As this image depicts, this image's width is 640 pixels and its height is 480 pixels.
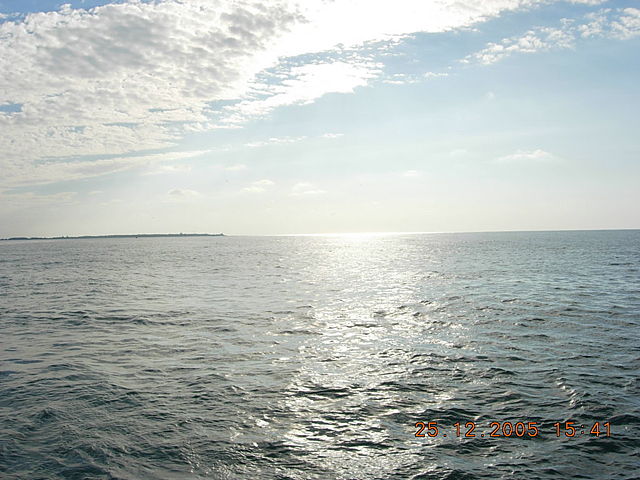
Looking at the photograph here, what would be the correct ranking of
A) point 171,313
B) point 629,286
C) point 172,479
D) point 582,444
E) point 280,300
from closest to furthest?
point 172,479
point 582,444
point 171,313
point 280,300
point 629,286

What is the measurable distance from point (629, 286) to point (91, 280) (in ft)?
211

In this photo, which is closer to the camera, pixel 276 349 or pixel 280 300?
pixel 276 349

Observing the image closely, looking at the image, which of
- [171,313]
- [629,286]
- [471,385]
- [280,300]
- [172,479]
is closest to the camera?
[172,479]

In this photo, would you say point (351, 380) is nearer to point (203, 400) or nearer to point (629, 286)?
point (203, 400)

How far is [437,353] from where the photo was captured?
810 inches

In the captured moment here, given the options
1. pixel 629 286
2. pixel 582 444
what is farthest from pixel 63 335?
pixel 629 286

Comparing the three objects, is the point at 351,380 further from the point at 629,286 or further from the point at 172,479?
the point at 629,286
